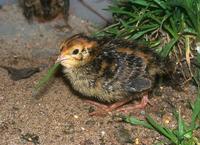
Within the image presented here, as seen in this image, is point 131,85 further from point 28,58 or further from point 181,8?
point 28,58

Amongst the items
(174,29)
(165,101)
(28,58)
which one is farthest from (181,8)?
(28,58)

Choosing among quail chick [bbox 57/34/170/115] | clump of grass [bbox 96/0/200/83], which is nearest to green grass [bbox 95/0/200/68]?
clump of grass [bbox 96/0/200/83]

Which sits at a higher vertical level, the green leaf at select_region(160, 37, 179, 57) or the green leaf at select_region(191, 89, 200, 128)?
the green leaf at select_region(160, 37, 179, 57)

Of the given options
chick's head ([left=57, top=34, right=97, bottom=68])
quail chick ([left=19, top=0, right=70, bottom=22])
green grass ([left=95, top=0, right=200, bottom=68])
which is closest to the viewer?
chick's head ([left=57, top=34, right=97, bottom=68])

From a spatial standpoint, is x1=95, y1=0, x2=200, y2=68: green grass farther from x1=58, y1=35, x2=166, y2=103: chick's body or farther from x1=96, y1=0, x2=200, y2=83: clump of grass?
x1=58, y1=35, x2=166, y2=103: chick's body

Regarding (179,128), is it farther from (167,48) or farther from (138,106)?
(167,48)

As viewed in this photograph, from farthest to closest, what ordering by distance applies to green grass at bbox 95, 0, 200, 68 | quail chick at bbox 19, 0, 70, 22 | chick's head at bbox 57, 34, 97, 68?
quail chick at bbox 19, 0, 70, 22 < green grass at bbox 95, 0, 200, 68 < chick's head at bbox 57, 34, 97, 68

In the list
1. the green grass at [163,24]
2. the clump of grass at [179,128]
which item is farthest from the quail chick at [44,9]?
the clump of grass at [179,128]

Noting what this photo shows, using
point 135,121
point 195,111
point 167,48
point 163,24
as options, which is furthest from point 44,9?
point 195,111
